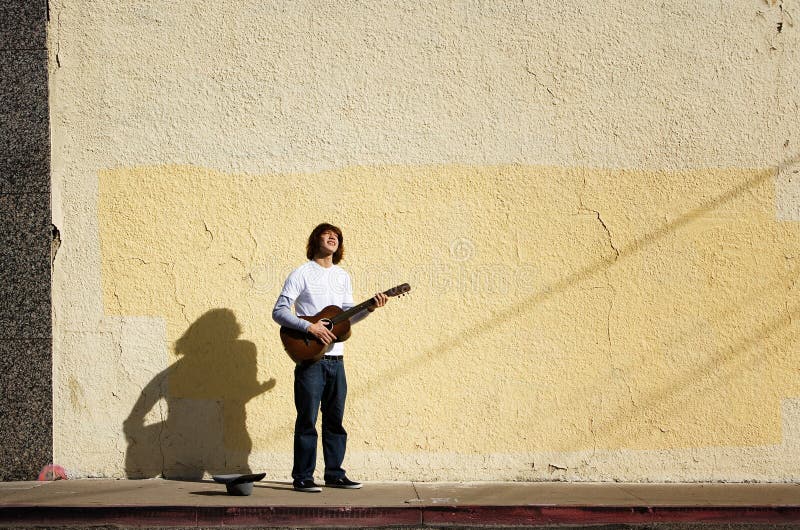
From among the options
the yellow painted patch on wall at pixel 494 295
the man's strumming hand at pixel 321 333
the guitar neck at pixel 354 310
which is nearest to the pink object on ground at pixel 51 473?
the yellow painted patch on wall at pixel 494 295

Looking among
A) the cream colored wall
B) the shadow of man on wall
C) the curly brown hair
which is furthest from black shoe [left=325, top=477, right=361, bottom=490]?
the curly brown hair

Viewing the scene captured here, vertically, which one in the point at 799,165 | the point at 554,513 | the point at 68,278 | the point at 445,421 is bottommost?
the point at 554,513

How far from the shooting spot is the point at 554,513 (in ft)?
18.2

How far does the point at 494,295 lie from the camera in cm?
658

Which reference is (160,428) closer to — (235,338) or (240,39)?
(235,338)

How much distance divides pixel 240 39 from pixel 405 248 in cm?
199

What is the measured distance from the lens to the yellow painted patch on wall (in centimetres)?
654

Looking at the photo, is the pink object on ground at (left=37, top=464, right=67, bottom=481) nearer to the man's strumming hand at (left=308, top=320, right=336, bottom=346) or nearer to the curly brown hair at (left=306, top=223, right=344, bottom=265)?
the man's strumming hand at (left=308, top=320, right=336, bottom=346)

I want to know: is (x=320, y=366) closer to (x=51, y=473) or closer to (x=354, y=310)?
(x=354, y=310)

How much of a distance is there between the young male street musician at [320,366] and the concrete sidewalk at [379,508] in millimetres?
209

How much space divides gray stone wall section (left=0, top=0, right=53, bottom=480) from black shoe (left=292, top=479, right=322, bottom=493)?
6.33ft

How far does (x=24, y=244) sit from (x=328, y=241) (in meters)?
2.32

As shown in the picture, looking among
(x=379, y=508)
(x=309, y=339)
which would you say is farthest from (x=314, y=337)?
(x=379, y=508)

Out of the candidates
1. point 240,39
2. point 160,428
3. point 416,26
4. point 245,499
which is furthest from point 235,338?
point 416,26
